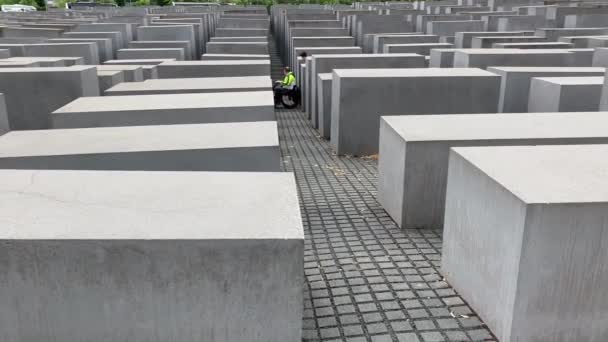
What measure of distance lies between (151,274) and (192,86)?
562cm

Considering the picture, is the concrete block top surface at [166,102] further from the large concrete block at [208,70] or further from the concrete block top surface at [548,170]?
the concrete block top surface at [548,170]

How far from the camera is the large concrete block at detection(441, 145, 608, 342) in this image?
3.18 m

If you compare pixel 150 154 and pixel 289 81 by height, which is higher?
pixel 150 154

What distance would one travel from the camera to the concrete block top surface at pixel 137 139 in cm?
458

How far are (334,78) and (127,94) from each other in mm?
3281

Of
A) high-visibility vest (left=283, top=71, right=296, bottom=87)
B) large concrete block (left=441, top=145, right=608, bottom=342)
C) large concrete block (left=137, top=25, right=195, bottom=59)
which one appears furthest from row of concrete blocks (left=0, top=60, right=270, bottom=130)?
large concrete block (left=137, top=25, right=195, bottom=59)

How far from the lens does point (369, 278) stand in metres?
4.49

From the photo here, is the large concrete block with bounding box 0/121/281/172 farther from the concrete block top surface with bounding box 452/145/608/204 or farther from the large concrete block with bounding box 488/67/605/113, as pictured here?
the large concrete block with bounding box 488/67/605/113

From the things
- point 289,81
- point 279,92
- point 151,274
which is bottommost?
point 279,92

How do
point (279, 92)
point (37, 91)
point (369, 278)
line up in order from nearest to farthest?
point (369, 278) < point (37, 91) < point (279, 92)

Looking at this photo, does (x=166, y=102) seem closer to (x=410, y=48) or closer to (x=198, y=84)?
(x=198, y=84)

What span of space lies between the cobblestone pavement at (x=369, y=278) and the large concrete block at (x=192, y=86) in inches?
77.0

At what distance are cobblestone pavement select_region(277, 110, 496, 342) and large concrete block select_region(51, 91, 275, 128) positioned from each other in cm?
133

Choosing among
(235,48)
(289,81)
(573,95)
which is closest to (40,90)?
(289,81)
